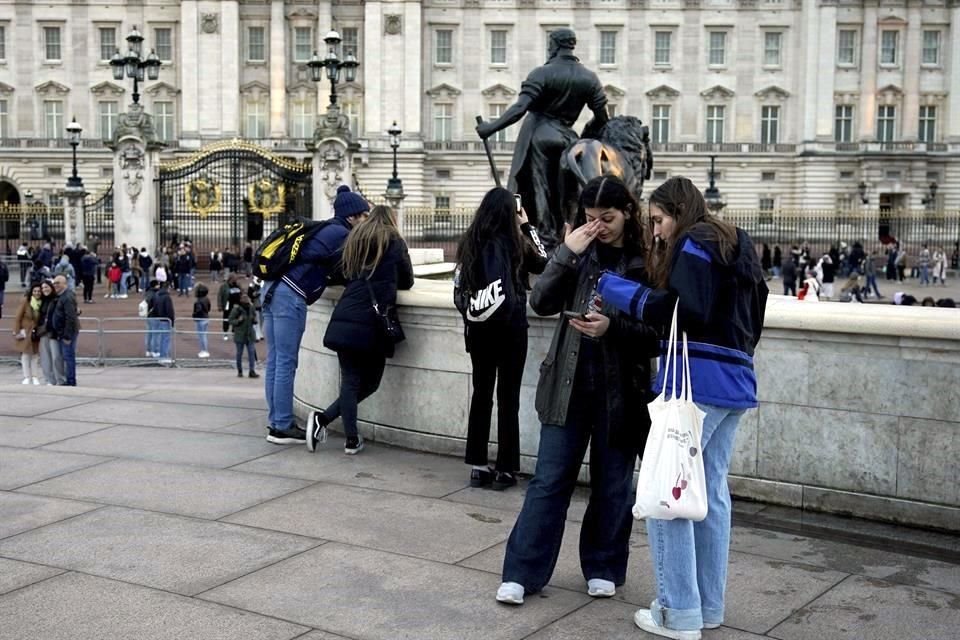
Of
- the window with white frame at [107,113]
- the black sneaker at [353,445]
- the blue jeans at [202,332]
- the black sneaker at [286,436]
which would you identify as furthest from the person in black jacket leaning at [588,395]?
the window with white frame at [107,113]

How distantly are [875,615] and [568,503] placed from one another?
1402mm

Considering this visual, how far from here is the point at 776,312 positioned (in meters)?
7.10

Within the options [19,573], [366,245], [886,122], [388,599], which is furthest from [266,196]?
[886,122]

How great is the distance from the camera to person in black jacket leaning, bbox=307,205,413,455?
8.25 meters

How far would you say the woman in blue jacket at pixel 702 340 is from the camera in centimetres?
489

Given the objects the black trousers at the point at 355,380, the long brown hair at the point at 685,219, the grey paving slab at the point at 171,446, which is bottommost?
the grey paving slab at the point at 171,446

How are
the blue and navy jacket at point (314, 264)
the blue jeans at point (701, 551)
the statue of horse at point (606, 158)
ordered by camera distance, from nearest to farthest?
the blue jeans at point (701, 551), the blue and navy jacket at point (314, 264), the statue of horse at point (606, 158)

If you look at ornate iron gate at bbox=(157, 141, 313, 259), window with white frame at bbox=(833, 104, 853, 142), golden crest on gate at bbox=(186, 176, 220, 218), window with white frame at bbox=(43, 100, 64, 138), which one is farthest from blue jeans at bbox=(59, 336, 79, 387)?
window with white frame at bbox=(833, 104, 853, 142)

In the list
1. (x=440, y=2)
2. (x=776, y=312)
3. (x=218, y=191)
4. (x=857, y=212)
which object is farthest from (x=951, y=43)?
(x=776, y=312)

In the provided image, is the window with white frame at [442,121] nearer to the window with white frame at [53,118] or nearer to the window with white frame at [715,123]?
the window with white frame at [715,123]

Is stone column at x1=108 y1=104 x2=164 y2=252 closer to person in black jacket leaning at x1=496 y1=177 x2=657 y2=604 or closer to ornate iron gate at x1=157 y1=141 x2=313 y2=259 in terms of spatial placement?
ornate iron gate at x1=157 y1=141 x2=313 y2=259

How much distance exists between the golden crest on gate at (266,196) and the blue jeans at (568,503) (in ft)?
111

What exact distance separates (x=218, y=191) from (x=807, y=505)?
34637 mm

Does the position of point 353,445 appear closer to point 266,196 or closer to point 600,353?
point 600,353
